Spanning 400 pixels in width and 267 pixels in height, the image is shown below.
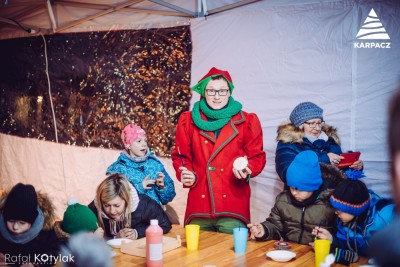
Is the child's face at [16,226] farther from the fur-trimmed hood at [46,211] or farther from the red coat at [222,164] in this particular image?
the red coat at [222,164]

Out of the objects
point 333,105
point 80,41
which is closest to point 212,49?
point 333,105

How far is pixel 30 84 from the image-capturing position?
5.80 meters

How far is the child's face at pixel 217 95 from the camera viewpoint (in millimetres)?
3205

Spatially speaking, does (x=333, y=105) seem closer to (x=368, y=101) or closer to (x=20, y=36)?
(x=368, y=101)

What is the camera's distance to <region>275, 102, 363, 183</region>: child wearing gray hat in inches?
133

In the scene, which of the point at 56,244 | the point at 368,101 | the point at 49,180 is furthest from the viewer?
the point at 49,180

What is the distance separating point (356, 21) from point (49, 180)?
3.89 meters

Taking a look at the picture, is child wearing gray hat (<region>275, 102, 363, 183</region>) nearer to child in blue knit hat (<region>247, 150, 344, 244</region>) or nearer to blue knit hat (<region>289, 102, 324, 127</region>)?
blue knit hat (<region>289, 102, 324, 127</region>)

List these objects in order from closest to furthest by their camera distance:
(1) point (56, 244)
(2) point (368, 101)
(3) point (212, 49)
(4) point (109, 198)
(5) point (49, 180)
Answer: (1) point (56, 244)
(4) point (109, 198)
(2) point (368, 101)
(3) point (212, 49)
(5) point (49, 180)

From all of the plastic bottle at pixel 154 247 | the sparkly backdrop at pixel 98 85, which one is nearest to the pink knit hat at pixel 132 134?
the sparkly backdrop at pixel 98 85

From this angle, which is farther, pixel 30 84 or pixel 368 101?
pixel 30 84

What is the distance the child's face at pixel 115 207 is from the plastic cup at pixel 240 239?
0.97m

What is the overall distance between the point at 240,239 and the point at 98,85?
3.31m

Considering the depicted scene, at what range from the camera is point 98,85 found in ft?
16.8
